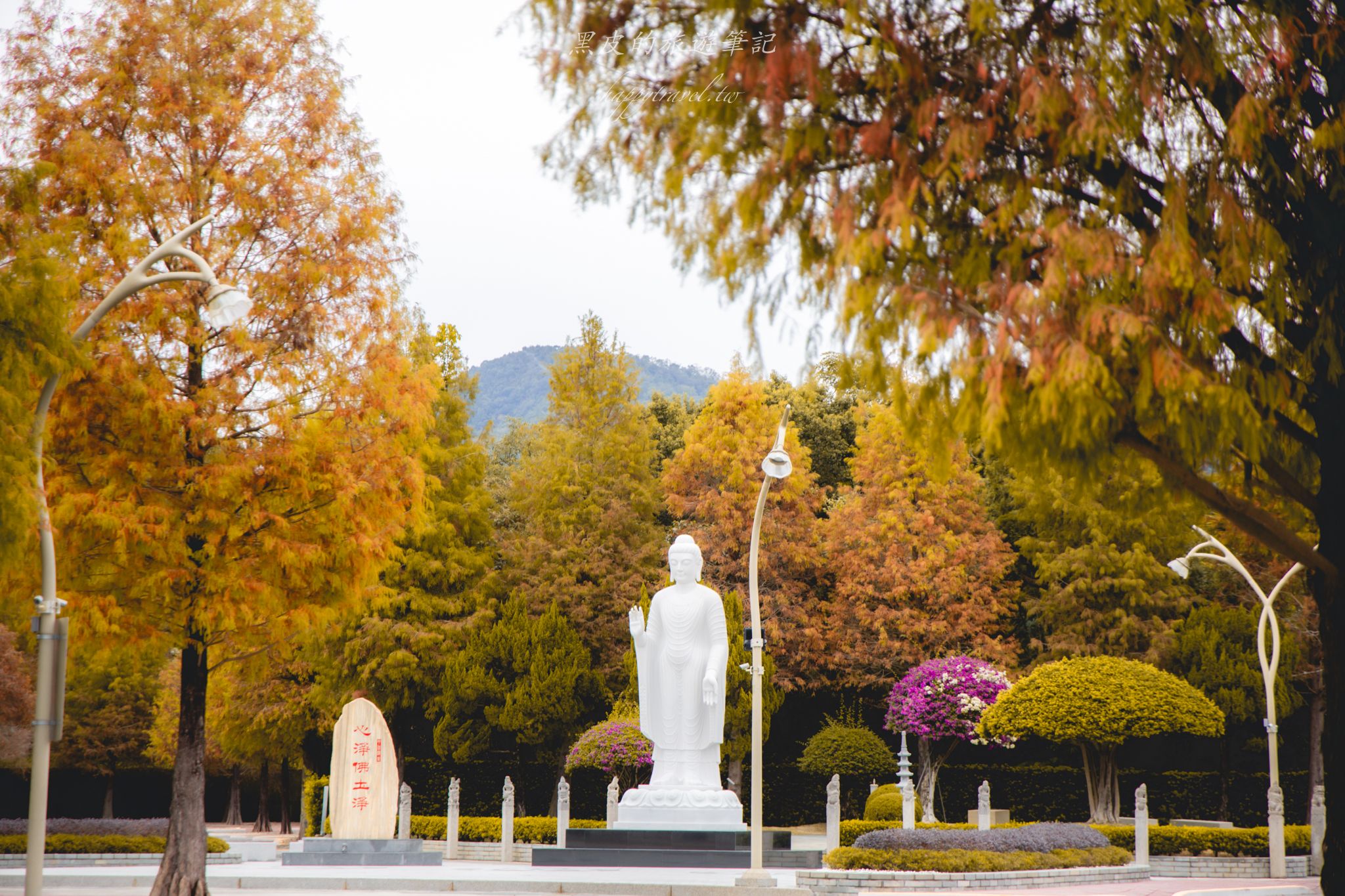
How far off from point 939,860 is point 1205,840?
9224mm

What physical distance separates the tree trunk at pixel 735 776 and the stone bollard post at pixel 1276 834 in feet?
40.9

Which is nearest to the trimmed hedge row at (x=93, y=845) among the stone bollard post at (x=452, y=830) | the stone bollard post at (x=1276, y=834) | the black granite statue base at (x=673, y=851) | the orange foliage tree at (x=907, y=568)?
the stone bollard post at (x=452, y=830)

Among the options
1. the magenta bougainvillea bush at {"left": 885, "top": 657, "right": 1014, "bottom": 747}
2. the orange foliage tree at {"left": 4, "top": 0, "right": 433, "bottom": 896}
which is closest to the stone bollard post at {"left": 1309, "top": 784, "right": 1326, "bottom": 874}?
the magenta bougainvillea bush at {"left": 885, "top": 657, "right": 1014, "bottom": 747}

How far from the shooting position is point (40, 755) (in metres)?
8.91

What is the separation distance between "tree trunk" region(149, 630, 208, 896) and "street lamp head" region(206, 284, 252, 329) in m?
6.05

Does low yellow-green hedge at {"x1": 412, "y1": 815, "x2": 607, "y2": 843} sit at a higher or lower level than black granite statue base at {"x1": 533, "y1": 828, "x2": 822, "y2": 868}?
lower

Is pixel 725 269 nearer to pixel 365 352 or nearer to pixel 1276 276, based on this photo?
pixel 1276 276

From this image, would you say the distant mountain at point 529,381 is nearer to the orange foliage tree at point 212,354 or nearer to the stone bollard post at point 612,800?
the stone bollard post at point 612,800

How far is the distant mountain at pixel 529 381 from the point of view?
5566 inches

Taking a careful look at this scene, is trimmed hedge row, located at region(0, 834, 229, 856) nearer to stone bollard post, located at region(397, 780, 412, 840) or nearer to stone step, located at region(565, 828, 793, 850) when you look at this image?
stone bollard post, located at region(397, 780, 412, 840)

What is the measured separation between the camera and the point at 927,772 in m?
30.7

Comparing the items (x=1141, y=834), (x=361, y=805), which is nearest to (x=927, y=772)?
(x=1141, y=834)

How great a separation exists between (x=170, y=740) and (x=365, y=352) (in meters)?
27.1

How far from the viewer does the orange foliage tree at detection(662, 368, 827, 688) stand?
3231 centimetres
